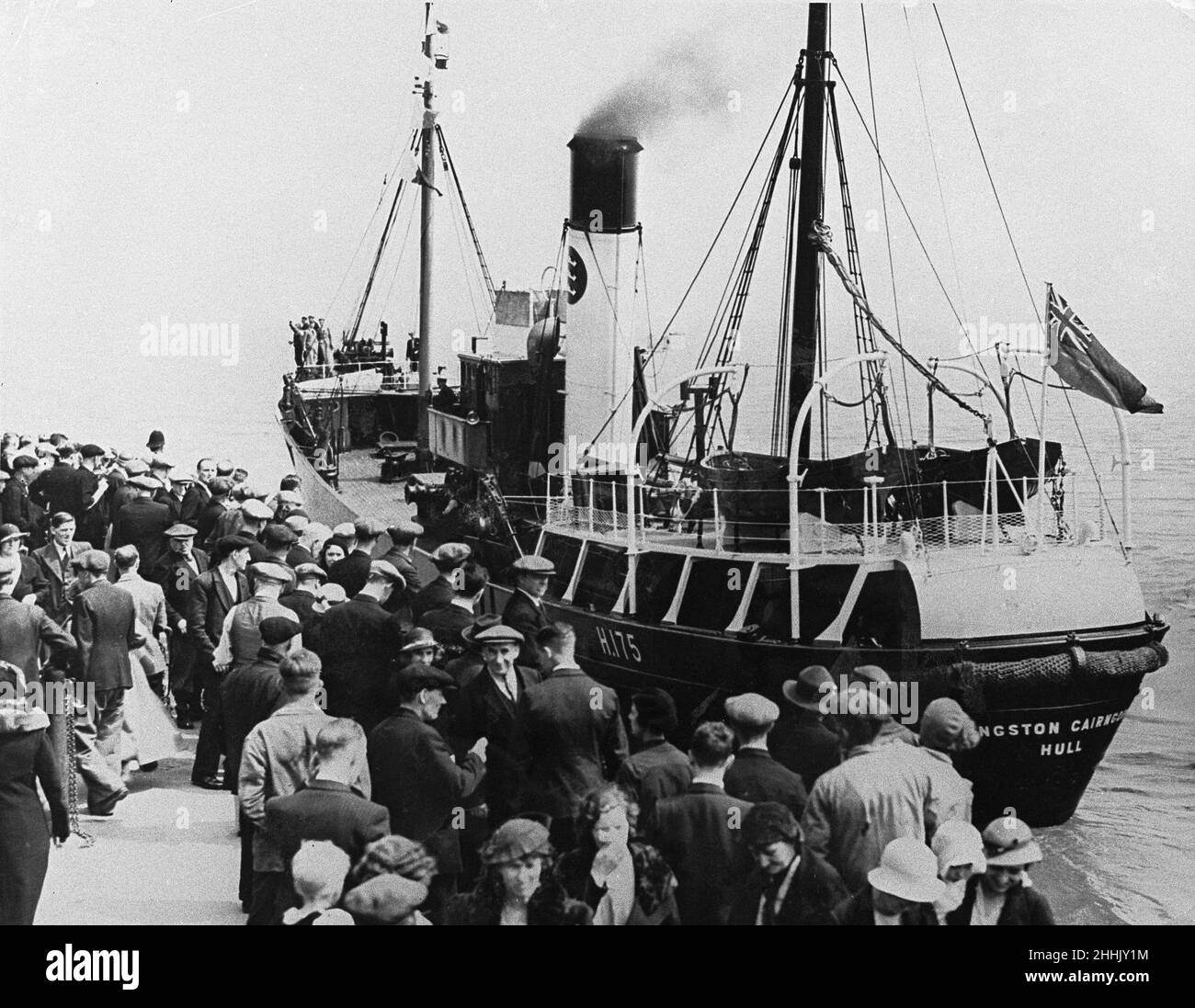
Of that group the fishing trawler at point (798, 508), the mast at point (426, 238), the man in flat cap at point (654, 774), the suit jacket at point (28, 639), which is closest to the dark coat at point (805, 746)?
the fishing trawler at point (798, 508)

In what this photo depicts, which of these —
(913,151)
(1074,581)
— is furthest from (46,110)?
(1074,581)

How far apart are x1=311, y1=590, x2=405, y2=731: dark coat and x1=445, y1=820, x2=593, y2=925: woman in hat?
793 millimetres

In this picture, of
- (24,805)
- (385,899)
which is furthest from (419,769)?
(24,805)

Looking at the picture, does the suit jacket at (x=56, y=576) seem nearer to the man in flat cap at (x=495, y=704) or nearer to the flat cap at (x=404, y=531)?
the flat cap at (x=404, y=531)

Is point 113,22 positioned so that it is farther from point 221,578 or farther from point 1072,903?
point 1072,903

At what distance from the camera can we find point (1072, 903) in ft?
19.2

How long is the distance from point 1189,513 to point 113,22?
5450mm

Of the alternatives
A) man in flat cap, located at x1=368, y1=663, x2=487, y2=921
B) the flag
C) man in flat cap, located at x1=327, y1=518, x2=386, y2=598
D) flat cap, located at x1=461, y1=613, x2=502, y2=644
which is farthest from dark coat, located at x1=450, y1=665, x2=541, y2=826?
the flag

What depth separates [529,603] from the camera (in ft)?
18.8

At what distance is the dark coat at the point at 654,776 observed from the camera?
480cm

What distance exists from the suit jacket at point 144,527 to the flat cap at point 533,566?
5.93ft

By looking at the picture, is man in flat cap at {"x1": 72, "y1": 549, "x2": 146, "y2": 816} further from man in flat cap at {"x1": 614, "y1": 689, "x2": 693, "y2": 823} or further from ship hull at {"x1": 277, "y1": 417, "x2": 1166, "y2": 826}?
man in flat cap at {"x1": 614, "y1": 689, "x2": 693, "y2": 823}
